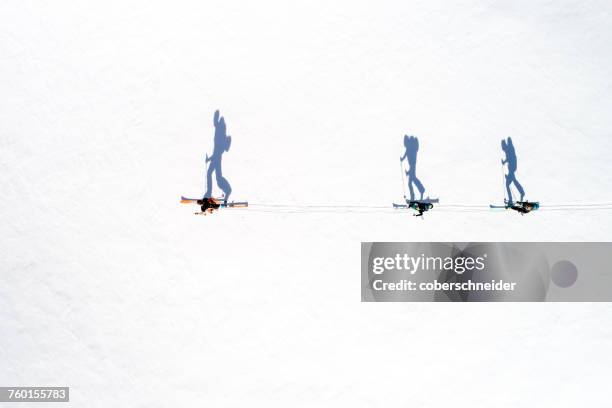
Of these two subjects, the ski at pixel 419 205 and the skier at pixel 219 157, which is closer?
the ski at pixel 419 205

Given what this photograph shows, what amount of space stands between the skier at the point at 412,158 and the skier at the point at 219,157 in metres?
4.57

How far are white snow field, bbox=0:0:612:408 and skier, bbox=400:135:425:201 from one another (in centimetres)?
23

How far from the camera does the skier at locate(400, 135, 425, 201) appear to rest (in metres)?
11.6

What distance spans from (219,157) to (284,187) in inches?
73.1

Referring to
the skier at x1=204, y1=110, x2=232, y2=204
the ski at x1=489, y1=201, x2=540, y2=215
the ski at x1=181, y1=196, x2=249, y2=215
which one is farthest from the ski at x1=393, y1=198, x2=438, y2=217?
the skier at x1=204, y1=110, x2=232, y2=204

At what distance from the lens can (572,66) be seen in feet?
38.9

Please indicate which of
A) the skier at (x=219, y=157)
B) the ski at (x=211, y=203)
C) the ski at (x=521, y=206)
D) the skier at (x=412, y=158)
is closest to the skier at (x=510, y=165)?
the ski at (x=521, y=206)

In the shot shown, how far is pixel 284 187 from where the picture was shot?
456 inches

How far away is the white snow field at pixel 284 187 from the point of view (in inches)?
440

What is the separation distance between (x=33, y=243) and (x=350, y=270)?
8.01m

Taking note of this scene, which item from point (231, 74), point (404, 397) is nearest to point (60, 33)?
point (231, 74)

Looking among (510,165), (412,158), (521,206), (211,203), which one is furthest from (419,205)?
(211,203)

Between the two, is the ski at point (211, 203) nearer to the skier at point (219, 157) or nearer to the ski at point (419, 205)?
the skier at point (219, 157)

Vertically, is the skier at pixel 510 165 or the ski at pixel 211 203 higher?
the skier at pixel 510 165
